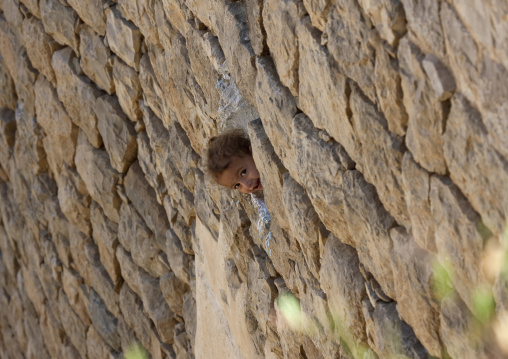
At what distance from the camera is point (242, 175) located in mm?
2232

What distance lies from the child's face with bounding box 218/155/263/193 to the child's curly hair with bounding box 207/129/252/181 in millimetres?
15

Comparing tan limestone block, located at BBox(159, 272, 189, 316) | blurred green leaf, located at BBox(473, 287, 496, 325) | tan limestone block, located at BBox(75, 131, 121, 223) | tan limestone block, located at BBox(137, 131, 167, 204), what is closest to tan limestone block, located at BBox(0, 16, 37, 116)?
tan limestone block, located at BBox(75, 131, 121, 223)

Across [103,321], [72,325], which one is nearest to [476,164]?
[103,321]

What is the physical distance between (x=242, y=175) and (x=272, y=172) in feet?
0.81

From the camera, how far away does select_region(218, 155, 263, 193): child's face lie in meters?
2.20

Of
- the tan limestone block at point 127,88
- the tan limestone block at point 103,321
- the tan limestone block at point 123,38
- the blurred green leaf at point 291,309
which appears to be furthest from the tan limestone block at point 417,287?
the tan limestone block at point 103,321

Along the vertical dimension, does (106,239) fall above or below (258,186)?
above

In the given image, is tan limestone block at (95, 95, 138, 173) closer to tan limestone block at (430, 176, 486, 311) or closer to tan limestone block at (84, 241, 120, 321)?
tan limestone block at (84, 241, 120, 321)

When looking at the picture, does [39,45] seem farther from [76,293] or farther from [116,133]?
[76,293]

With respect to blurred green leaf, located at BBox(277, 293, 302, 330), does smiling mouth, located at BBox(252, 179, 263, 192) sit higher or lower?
higher

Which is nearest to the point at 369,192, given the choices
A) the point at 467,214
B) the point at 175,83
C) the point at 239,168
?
the point at 467,214

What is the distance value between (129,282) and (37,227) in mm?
1288

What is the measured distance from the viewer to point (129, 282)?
11.7 ft

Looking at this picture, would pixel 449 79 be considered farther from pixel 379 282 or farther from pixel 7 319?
pixel 7 319
